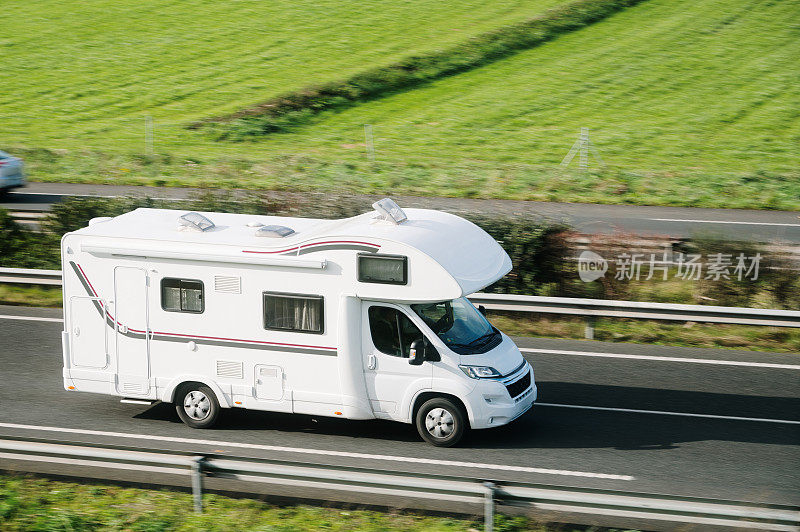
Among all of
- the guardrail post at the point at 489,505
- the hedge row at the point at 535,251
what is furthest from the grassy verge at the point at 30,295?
the guardrail post at the point at 489,505

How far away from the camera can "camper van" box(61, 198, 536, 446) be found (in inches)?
424

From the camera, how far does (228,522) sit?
848 centimetres

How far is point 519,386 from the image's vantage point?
1111cm

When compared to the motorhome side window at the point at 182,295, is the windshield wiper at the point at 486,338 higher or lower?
lower

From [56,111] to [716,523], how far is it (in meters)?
31.2

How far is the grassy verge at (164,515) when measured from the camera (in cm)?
835

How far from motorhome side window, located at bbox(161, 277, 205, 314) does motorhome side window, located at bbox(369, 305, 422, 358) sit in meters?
2.16

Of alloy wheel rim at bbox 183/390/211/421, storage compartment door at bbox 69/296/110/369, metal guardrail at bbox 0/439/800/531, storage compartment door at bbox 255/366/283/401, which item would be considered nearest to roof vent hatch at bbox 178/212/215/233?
storage compartment door at bbox 69/296/110/369

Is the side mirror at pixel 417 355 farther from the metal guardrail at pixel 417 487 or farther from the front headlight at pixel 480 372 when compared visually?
the metal guardrail at pixel 417 487

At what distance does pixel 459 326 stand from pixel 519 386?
1039 millimetres

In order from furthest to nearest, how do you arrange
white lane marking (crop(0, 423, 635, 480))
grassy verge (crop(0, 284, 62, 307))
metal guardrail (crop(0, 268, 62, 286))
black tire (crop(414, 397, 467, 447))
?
grassy verge (crop(0, 284, 62, 307))
metal guardrail (crop(0, 268, 62, 286))
black tire (crop(414, 397, 467, 447))
white lane marking (crop(0, 423, 635, 480))

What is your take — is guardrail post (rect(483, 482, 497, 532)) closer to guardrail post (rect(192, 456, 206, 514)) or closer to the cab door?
guardrail post (rect(192, 456, 206, 514))

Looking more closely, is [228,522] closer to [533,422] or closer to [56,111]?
[533,422]

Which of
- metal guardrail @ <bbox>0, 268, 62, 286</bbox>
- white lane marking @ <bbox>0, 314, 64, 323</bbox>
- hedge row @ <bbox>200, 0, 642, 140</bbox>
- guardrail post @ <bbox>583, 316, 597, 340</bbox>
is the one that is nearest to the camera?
guardrail post @ <bbox>583, 316, 597, 340</bbox>
